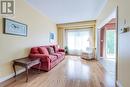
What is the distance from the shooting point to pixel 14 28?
132 inches

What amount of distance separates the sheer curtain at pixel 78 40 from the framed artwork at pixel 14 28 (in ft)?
16.2

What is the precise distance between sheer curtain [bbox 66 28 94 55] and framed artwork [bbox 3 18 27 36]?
4941 millimetres

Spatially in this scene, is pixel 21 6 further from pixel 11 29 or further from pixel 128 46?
pixel 128 46

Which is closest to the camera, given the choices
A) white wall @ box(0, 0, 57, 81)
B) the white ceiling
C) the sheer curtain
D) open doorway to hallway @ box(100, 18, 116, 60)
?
white wall @ box(0, 0, 57, 81)

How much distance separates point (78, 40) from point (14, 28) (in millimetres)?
5568

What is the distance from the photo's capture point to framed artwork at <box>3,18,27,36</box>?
3.02 m

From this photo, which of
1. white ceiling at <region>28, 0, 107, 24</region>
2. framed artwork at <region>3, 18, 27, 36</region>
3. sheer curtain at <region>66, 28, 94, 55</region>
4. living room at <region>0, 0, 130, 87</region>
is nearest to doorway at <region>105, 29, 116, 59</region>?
sheer curtain at <region>66, 28, 94, 55</region>

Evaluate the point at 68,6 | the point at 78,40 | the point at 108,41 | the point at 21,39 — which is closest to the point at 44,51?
the point at 21,39

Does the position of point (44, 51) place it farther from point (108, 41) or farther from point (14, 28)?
point (108, 41)

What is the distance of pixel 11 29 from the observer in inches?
127

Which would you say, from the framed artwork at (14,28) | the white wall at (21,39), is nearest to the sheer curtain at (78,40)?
the white wall at (21,39)

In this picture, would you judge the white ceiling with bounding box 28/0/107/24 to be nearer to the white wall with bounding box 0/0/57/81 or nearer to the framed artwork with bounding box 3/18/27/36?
the white wall with bounding box 0/0/57/81

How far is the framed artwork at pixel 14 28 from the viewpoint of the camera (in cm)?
302

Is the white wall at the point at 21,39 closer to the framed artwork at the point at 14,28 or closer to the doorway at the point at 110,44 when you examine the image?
the framed artwork at the point at 14,28
